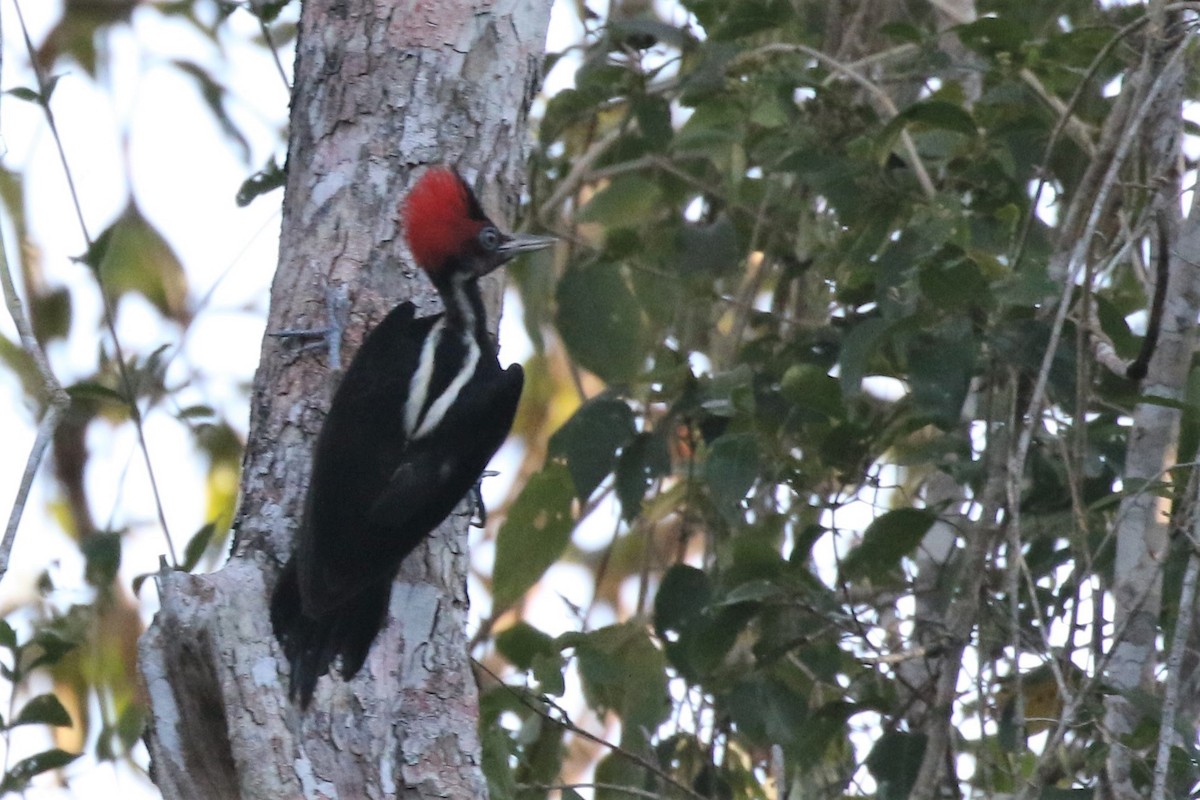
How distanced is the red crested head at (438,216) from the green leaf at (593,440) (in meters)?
0.78

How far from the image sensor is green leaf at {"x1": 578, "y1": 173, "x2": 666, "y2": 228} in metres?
4.73

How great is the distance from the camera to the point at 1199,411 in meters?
3.15

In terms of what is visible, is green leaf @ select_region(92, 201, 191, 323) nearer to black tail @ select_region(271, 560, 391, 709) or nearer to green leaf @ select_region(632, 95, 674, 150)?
green leaf @ select_region(632, 95, 674, 150)

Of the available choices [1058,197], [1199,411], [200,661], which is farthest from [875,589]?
[200,661]

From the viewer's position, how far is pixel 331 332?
3.29 m

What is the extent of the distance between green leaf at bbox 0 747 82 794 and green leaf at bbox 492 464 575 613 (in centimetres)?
116

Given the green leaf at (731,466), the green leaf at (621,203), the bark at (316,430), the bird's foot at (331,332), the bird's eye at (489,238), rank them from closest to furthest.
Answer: the bark at (316,430), the bird's foot at (331,332), the bird's eye at (489,238), the green leaf at (731,466), the green leaf at (621,203)

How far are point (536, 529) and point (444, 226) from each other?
121cm

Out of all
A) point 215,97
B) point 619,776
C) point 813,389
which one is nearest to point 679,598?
point 619,776

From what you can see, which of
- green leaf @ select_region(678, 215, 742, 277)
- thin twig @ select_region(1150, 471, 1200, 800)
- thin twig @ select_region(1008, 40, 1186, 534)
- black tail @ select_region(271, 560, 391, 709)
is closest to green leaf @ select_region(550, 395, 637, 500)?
green leaf @ select_region(678, 215, 742, 277)

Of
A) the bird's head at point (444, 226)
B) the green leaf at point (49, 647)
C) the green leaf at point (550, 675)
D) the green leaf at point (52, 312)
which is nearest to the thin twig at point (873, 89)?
the bird's head at point (444, 226)

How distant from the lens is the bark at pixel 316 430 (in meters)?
2.80

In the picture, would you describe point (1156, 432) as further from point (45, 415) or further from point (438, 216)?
point (45, 415)

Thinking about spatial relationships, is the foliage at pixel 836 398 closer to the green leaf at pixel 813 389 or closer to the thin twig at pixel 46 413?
the green leaf at pixel 813 389
